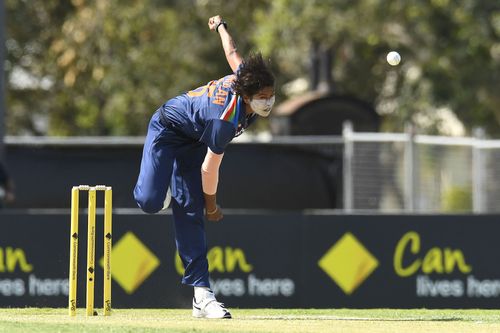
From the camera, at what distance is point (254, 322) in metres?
8.64

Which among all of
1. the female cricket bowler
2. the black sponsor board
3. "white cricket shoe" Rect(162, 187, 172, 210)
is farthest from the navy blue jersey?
the black sponsor board

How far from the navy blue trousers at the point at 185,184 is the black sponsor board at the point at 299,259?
2899mm

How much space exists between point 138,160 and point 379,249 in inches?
246

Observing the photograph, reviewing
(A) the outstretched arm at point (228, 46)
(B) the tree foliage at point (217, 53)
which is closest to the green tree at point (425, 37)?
(B) the tree foliage at point (217, 53)

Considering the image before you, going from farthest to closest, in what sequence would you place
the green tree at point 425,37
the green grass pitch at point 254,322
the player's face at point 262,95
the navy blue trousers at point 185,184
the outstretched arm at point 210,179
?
the green tree at point 425,37 < the navy blue trousers at point 185,184 < the outstretched arm at point 210,179 < the player's face at point 262,95 < the green grass pitch at point 254,322

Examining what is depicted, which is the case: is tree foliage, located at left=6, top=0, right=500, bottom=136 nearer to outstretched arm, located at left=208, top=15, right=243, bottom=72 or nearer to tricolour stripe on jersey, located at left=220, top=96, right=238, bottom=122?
outstretched arm, located at left=208, top=15, right=243, bottom=72

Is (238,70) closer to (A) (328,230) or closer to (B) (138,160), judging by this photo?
(A) (328,230)

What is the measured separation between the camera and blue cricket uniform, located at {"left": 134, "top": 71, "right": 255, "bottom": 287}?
8.43 metres

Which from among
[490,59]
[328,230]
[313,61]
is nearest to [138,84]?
[313,61]

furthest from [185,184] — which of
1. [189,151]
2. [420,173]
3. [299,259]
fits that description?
[420,173]

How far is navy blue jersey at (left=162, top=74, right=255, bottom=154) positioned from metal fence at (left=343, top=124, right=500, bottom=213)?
710 centimetres

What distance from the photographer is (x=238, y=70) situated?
8531 mm

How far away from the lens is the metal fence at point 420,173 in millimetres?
15828

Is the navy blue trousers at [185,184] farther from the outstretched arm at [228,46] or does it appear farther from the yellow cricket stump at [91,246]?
the outstretched arm at [228,46]
